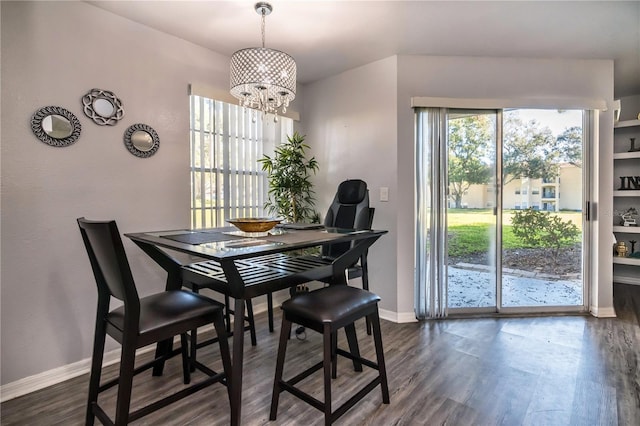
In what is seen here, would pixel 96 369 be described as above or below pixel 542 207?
below

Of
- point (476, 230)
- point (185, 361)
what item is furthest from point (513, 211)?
point (185, 361)

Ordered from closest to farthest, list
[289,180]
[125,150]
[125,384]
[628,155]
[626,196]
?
1. [125,384]
2. [125,150]
3. [289,180]
4. [628,155]
5. [626,196]

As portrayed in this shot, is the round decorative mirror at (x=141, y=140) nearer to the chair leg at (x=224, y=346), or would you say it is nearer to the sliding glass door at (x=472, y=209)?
the chair leg at (x=224, y=346)

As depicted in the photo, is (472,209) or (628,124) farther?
(628,124)

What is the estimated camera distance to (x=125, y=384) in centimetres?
131

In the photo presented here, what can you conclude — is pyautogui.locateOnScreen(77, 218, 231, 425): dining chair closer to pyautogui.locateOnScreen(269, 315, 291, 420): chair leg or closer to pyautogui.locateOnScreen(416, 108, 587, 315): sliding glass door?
pyautogui.locateOnScreen(269, 315, 291, 420): chair leg

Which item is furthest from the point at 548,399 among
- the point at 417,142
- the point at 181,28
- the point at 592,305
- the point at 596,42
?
the point at 181,28

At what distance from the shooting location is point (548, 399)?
5.96ft

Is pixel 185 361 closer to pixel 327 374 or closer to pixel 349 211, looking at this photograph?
pixel 327 374

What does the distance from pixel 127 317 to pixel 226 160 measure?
2.00 meters

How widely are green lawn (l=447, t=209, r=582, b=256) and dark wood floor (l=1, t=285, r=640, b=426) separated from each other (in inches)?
30.1

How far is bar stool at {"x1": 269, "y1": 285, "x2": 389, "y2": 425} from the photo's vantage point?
58.8 inches

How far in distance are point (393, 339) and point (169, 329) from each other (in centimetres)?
182

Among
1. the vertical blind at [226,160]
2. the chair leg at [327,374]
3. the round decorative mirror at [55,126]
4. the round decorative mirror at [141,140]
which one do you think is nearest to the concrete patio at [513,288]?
the chair leg at [327,374]
